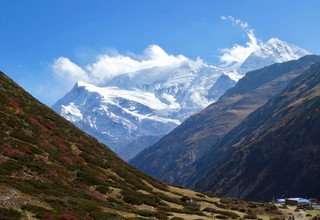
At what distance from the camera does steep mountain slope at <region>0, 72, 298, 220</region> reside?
35.3 meters

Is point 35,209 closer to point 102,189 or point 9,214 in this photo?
point 9,214

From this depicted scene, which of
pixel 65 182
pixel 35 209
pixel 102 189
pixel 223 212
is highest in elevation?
pixel 223 212

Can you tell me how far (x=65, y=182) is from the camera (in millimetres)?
44219

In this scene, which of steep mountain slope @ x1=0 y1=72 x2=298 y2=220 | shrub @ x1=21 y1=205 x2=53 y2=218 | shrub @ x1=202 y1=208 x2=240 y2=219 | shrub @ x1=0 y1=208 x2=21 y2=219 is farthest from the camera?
shrub @ x1=202 y1=208 x2=240 y2=219

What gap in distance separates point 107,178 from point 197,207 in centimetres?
1123

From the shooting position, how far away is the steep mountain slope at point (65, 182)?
35.3m

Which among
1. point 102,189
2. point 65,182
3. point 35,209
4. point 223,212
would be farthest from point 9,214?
point 223,212

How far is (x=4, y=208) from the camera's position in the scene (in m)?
31.3

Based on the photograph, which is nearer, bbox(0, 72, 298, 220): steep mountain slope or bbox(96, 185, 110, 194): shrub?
bbox(0, 72, 298, 220): steep mountain slope

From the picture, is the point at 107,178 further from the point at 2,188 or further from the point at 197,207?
the point at 2,188

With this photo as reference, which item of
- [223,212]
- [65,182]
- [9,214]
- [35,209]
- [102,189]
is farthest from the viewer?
[223,212]

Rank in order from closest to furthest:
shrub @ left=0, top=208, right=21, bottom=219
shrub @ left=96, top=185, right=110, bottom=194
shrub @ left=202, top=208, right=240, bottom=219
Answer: shrub @ left=0, top=208, right=21, bottom=219, shrub @ left=96, top=185, right=110, bottom=194, shrub @ left=202, top=208, right=240, bottom=219

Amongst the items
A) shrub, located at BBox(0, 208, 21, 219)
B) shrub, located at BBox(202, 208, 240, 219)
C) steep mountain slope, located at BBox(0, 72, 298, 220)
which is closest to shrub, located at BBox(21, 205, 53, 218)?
steep mountain slope, located at BBox(0, 72, 298, 220)

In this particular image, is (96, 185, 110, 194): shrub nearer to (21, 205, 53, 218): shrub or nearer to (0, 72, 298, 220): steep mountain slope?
(0, 72, 298, 220): steep mountain slope
